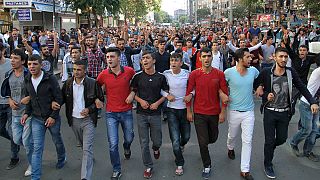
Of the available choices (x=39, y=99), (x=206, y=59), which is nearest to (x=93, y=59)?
(x=39, y=99)

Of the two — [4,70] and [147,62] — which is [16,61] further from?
[147,62]

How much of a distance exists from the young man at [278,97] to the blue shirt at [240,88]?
14cm

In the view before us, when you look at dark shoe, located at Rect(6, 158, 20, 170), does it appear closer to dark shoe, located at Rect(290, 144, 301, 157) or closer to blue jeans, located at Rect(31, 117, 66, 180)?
blue jeans, located at Rect(31, 117, 66, 180)

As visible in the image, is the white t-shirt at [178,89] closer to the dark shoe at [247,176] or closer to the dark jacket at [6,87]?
the dark shoe at [247,176]

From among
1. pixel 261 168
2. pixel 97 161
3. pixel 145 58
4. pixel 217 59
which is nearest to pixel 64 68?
pixel 97 161

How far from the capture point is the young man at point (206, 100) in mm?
4695

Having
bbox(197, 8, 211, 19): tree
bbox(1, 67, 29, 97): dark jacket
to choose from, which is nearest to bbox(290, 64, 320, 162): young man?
bbox(1, 67, 29, 97): dark jacket

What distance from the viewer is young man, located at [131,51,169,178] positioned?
480 centimetres

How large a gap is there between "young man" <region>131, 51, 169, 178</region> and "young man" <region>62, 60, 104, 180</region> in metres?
0.56

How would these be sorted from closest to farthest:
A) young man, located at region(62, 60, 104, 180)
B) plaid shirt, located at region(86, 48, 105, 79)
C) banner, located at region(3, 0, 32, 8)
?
young man, located at region(62, 60, 104, 180) < plaid shirt, located at region(86, 48, 105, 79) < banner, located at region(3, 0, 32, 8)

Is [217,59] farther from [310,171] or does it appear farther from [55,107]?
[55,107]

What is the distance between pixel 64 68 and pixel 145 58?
3201 millimetres

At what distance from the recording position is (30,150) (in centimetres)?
476

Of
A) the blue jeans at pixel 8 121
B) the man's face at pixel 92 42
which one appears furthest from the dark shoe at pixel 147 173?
the man's face at pixel 92 42
